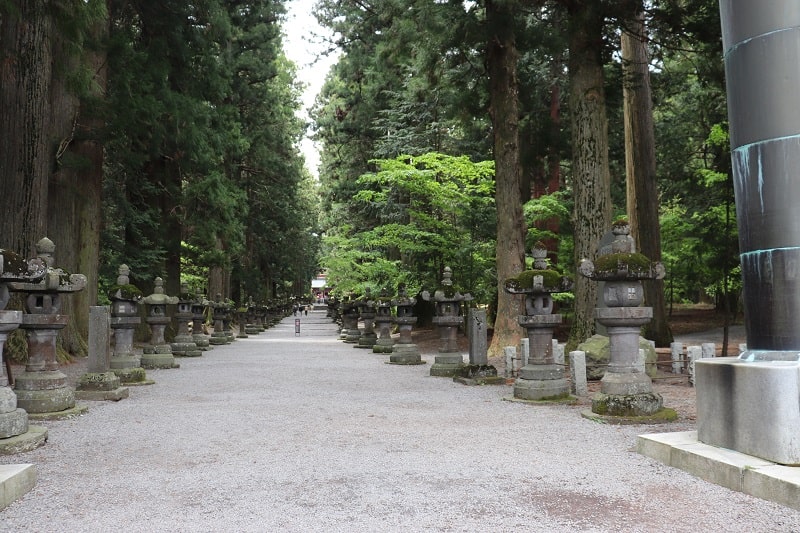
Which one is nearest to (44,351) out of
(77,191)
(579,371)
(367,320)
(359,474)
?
(359,474)

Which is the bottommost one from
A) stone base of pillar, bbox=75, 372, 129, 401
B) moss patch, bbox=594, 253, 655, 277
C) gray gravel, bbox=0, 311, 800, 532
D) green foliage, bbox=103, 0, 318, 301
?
gray gravel, bbox=0, 311, 800, 532

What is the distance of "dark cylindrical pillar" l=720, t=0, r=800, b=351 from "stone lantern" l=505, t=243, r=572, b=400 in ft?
12.8

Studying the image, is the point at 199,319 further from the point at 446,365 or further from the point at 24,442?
the point at 24,442

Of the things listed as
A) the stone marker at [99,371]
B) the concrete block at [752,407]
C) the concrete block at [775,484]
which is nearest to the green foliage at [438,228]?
the stone marker at [99,371]

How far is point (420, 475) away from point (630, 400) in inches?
130

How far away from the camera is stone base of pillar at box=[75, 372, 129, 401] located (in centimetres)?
905

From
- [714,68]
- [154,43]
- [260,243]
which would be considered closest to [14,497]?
[714,68]

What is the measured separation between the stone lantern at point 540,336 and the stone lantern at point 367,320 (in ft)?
39.9

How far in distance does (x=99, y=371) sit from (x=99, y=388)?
0.33 m

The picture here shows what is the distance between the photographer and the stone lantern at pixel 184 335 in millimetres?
17797

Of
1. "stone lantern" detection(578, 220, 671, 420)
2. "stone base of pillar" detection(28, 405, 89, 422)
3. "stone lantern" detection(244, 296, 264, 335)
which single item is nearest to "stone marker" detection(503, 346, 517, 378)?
"stone lantern" detection(578, 220, 671, 420)

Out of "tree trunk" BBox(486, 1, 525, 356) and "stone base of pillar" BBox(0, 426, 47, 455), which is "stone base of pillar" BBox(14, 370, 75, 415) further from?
"tree trunk" BBox(486, 1, 525, 356)

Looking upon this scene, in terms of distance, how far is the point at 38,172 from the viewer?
1226 centimetres

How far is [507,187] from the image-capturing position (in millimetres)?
14656
